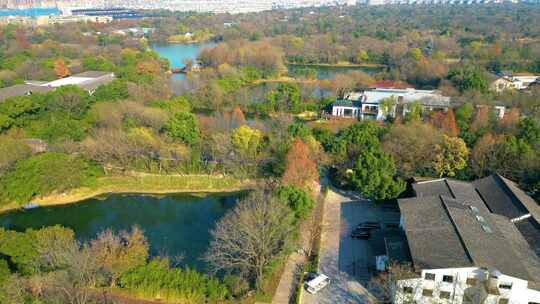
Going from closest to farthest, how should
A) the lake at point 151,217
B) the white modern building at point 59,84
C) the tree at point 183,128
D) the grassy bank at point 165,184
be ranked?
1. the lake at point 151,217
2. the grassy bank at point 165,184
3. the tree at point 183,128
4. the white modern building at point 59,84

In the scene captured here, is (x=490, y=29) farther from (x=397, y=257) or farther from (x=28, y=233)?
(x=28, y=233)

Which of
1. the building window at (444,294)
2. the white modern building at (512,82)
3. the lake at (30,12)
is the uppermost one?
the lake at (30,12)

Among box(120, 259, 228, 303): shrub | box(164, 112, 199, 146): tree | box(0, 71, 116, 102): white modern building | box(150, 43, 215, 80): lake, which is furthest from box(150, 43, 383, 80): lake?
box(120, 259, 228, 303): shrub

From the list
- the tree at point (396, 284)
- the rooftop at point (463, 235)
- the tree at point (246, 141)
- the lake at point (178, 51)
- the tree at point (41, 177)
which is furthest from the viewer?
the lake at point (178, 51)

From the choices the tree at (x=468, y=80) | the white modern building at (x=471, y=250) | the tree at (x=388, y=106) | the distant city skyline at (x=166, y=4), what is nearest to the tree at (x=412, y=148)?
the white modern building at (x=471, y=250)

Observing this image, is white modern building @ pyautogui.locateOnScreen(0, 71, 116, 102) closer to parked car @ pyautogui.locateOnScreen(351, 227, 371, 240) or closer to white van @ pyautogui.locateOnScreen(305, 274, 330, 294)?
parked car @ pyautogui.locateOnScreen(351, 227, 371, 240)

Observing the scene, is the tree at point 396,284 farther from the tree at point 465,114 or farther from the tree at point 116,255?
the tree at point 465,114
